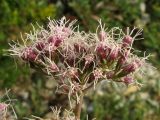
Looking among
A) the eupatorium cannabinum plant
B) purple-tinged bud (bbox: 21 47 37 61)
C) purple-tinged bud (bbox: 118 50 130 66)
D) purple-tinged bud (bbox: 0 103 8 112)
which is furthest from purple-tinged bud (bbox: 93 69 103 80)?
purple-tinged bud (bbox: 0 103 8 112)

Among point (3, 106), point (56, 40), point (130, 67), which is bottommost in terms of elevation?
point (3, 106)

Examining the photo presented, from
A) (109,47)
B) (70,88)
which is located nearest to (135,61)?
(109,47)

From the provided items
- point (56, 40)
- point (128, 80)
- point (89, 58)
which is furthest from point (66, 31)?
point (128, 80)

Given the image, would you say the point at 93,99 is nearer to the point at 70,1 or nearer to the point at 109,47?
the point at 70,1

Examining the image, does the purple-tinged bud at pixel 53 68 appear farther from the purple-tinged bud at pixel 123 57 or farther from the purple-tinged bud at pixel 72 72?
the purple-tinged bud at pixel 123 57

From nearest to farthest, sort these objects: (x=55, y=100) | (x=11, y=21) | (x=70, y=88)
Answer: (x=70, y=88) < (x=11, y=21) < (x=55, y=100)

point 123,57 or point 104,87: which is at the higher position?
point 104,87

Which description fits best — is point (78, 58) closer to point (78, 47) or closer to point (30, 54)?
point (78, 47)
